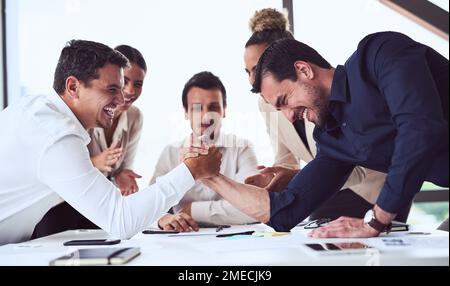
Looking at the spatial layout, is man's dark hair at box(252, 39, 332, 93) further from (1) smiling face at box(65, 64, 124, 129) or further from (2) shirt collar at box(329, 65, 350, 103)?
(1) smiling face at box(65, 64, 124, 129)

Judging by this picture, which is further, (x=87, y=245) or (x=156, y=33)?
(x=156, y=33)

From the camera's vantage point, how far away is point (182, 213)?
4.25 feet

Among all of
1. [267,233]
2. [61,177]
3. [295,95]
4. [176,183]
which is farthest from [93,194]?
[295,95]

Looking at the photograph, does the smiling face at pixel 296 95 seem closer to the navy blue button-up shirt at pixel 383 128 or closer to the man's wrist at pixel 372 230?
the navy blue button-up shirt at pixel 383 128

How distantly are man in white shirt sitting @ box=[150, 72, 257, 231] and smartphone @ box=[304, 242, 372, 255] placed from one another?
0.53 meters

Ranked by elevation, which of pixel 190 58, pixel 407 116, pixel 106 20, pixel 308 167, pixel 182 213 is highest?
pixel 106 20

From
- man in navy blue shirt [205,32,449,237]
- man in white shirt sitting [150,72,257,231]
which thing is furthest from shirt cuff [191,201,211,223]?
man in navy blue shirt [205,32,449,237]

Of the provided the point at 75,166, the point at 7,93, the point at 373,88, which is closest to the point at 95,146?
the point at 7,93

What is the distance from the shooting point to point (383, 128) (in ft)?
3.29

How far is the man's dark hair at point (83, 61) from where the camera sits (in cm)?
118

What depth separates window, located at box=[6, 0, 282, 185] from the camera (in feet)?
4.48

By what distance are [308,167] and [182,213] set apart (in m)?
0.36

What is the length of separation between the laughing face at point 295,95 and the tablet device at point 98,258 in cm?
48

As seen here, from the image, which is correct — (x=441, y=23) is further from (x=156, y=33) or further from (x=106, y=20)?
(x=106, y=20)
